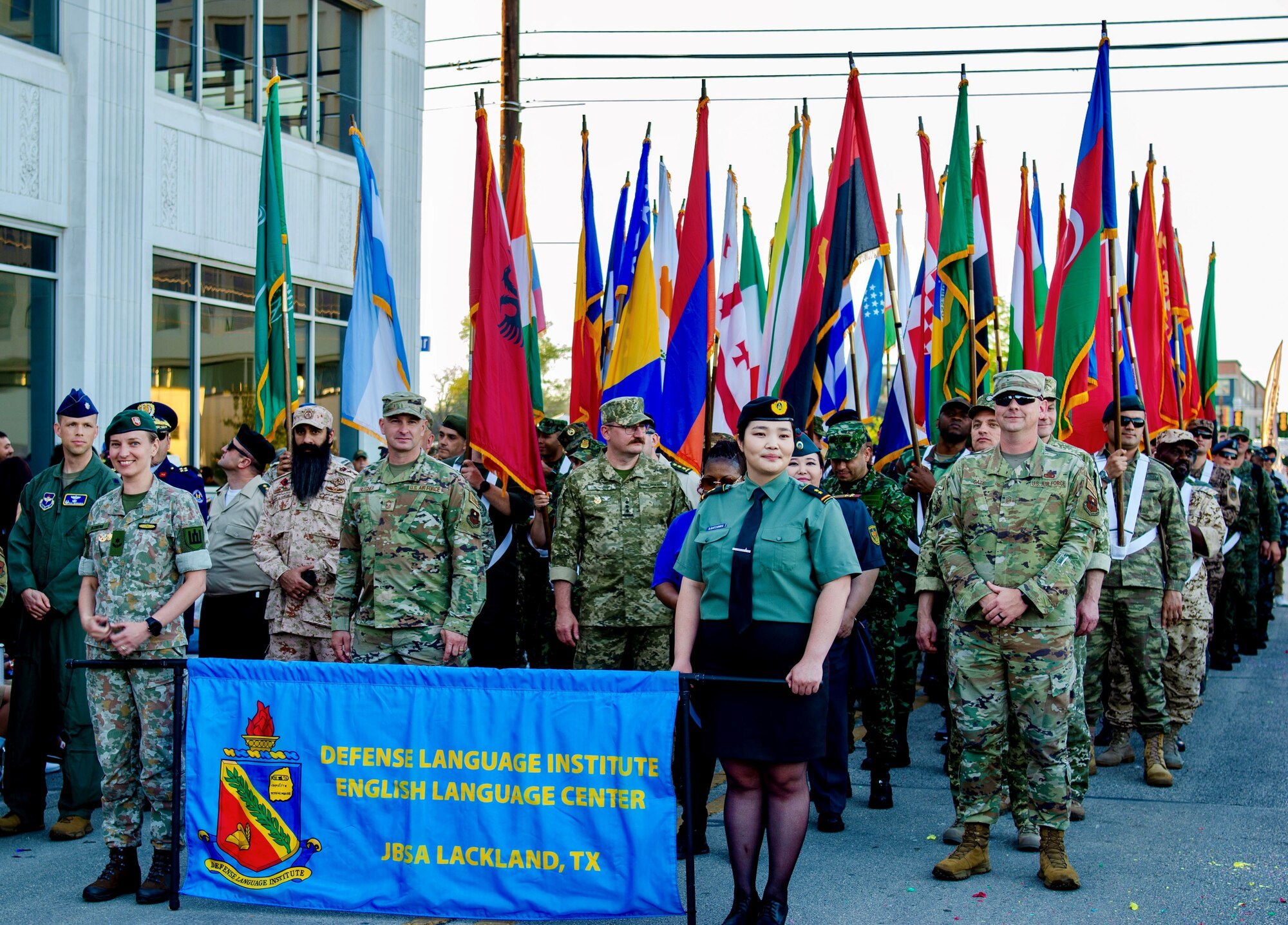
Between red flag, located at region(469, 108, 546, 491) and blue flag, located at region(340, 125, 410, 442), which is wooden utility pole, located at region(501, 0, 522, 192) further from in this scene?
red flag, located at region(469, 108, 546, 491)

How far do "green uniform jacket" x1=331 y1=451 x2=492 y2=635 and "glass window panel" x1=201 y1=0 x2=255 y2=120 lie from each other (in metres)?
10.6

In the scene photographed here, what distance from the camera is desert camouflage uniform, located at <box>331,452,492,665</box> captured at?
240 inches

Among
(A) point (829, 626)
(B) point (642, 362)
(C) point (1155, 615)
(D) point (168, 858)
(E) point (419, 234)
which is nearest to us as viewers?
(A) point (829, 626)

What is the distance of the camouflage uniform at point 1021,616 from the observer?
18.4 ft

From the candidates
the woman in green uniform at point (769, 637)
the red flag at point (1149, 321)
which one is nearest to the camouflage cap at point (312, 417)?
the woman in green uniform at point (769, 637)

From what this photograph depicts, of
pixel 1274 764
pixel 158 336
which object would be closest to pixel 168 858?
pixel 1274 764

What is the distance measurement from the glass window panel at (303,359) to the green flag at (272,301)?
23.2 ft

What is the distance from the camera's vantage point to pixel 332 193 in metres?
16.7

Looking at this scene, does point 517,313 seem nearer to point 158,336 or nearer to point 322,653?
point 322,653

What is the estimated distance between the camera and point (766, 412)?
4.97m

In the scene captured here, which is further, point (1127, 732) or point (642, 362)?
point (642, 362)

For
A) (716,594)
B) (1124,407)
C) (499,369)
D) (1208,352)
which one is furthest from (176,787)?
(1208,352)

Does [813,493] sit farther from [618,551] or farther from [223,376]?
[223,376]

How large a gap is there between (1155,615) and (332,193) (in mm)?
12240
